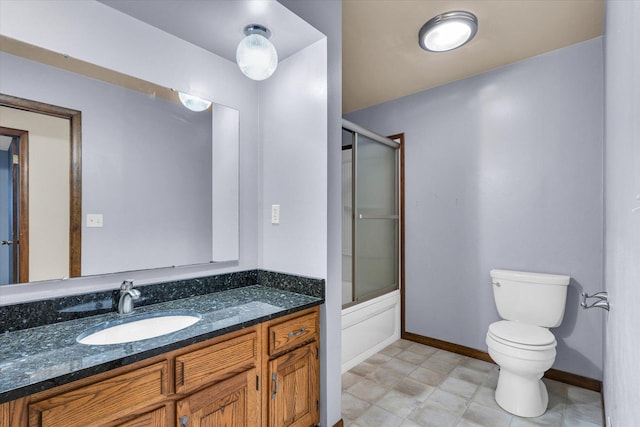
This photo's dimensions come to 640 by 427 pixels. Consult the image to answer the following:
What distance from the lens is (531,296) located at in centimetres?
221

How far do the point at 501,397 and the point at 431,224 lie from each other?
4.68 ft

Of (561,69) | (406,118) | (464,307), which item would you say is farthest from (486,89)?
(464,307)

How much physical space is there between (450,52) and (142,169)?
2.25 meters

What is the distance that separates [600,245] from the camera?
83.6 inches

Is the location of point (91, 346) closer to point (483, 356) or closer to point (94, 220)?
point (94, 220)

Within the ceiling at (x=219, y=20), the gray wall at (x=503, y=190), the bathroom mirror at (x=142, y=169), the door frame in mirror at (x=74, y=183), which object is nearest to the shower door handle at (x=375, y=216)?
the gray wall at (x=503, y=190)

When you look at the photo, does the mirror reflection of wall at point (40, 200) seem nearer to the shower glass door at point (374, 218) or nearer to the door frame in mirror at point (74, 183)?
the door frame in mirror at point (74, 183)

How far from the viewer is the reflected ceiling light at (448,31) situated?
6.20 ft

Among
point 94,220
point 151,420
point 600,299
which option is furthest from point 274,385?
point 600,299

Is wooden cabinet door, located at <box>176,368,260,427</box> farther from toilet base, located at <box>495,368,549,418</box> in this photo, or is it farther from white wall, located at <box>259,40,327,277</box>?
toilet base, located at <box>495,368,549,418</box>

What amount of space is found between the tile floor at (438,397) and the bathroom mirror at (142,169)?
1.34 meters

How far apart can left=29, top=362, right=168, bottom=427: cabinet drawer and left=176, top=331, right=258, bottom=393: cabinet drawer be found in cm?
6

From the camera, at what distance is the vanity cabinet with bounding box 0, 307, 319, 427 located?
86 cm

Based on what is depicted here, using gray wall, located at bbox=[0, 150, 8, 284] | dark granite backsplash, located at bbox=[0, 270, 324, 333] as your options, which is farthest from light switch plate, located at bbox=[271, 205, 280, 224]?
gray wall, located at bbox=[0, 150, 8, 284]
